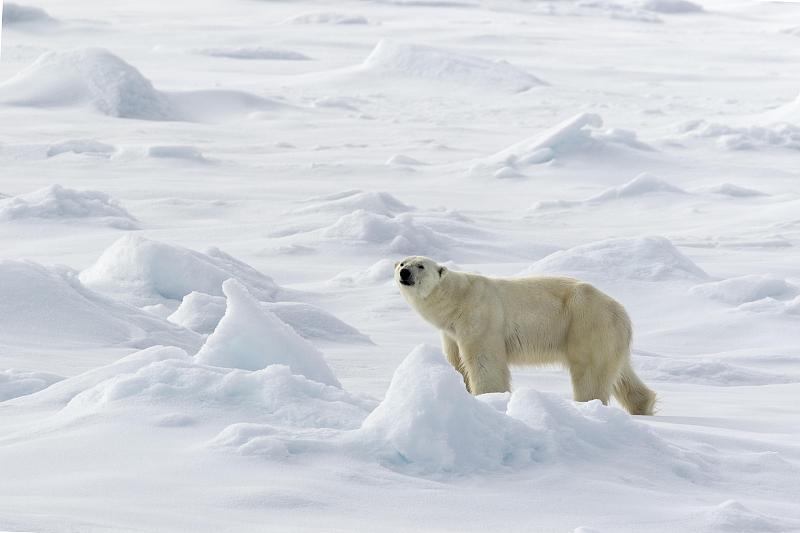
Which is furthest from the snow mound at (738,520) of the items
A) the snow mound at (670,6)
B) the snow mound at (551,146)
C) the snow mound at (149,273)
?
the snow mound at (670,6)

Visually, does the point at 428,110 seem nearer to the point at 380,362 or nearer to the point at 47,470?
the point at 380,362

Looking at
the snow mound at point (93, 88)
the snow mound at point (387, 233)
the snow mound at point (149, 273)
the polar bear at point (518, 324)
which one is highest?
the polar bear at point (518, 324)

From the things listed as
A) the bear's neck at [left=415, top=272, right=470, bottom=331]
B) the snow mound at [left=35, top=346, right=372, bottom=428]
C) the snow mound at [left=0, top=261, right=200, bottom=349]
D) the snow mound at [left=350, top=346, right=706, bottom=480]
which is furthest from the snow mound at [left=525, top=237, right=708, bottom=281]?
the snow mound at [left=35, top=346, right=372, bottom=428]

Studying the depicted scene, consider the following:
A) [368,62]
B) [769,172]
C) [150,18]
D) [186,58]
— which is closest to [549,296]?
[769,172]

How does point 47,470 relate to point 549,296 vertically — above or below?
above

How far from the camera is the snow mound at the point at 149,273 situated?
289 inches

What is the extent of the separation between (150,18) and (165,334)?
32.3 metres

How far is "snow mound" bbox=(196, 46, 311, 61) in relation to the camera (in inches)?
1193

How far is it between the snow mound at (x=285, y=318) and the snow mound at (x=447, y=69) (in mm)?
18850

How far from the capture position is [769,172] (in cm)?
1680

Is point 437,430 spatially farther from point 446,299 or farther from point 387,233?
point 387,233

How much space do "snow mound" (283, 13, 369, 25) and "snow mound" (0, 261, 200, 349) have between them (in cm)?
3101

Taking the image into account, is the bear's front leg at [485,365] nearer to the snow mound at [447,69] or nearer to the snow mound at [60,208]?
the snow mound at [60,208]

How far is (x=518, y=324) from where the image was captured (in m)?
5.14
